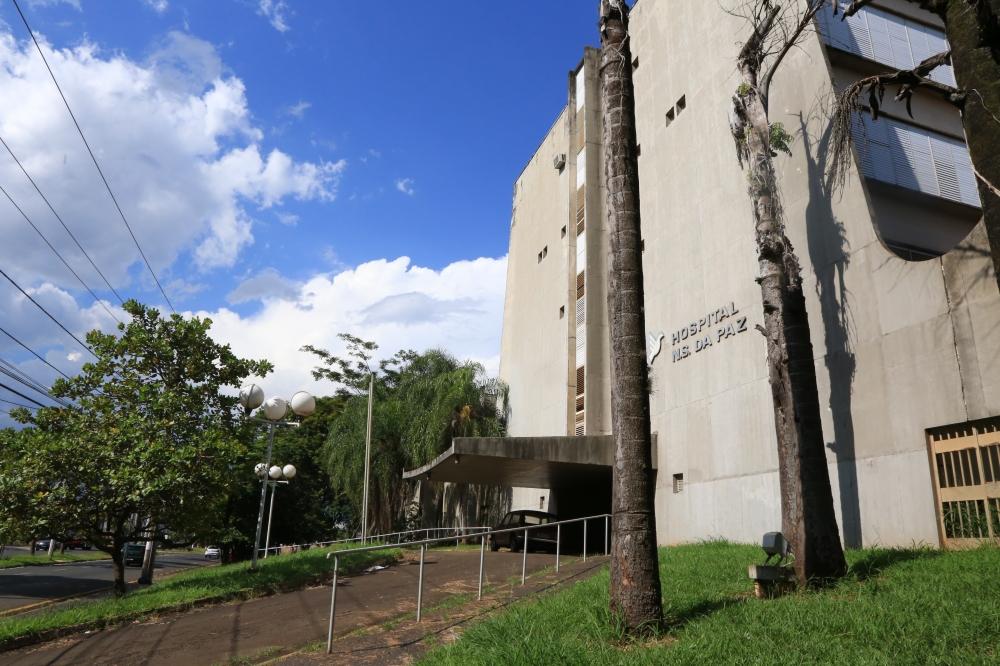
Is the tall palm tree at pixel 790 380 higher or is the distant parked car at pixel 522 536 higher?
the tall palm tree at pixel 790 380

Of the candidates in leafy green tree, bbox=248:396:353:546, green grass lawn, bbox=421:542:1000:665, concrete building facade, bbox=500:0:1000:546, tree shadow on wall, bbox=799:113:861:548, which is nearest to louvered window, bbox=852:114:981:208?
concrete building facade, bbox=500:0:1000:546

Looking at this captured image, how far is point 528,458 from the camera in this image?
17.7m

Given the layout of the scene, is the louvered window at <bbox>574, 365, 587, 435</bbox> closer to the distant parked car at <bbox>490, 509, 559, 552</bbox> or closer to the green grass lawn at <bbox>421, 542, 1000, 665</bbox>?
the distant parked car at <bbox>490, 509, 559, 552</bbox>

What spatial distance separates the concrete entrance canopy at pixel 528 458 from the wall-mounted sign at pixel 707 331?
275 cm

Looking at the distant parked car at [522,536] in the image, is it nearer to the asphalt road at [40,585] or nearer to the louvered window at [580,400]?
the louvered window at [580,400]

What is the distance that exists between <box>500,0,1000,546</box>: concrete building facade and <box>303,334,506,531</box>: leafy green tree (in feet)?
20.4

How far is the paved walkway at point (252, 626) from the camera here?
7809 millimetres

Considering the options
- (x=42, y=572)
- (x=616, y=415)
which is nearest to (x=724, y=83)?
(x=616, y=415)

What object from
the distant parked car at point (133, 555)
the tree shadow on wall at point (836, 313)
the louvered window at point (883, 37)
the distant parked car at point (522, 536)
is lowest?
the distant parked car at point (133, 555)

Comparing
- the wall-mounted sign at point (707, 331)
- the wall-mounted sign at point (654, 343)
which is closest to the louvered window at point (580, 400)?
the wall-mounted sign at point (654, 343)

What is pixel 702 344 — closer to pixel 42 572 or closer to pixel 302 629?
pixel 302 629

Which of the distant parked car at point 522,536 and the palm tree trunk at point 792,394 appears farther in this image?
the distant parked car at point 522,536

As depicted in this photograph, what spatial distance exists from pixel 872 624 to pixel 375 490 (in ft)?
90.1

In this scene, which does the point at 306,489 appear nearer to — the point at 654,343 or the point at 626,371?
the point at 654,343
